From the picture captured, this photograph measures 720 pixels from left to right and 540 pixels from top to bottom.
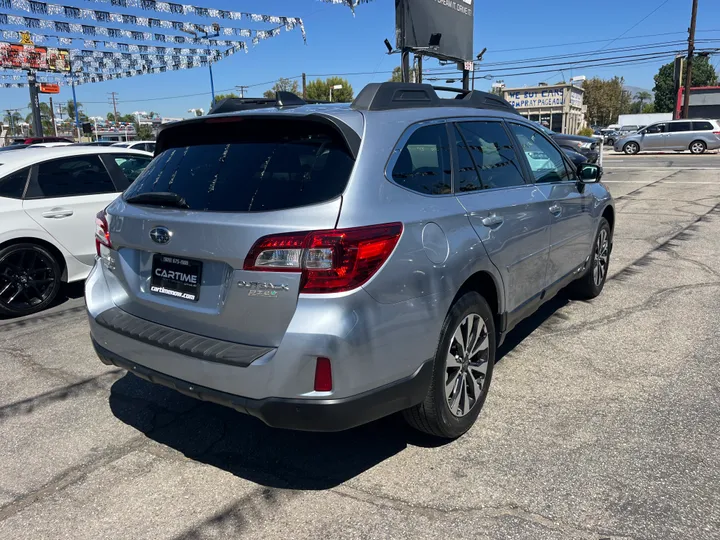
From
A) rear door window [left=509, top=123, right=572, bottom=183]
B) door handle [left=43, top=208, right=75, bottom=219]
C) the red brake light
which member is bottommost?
the red brake light

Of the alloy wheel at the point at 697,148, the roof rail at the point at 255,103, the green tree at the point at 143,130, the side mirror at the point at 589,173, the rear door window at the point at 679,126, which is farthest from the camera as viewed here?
the green tree at the point at 143,130

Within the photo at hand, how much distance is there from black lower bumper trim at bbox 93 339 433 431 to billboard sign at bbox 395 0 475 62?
55.7ft

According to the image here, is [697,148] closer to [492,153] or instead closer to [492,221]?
[492,153]

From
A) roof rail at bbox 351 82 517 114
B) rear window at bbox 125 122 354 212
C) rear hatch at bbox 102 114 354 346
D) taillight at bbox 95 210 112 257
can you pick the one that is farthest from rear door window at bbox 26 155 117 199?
roof rail at bbox 351 82 517 114

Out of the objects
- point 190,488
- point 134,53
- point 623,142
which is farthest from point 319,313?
A: point 623,142

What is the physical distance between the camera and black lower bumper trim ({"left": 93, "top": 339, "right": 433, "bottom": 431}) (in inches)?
95.8

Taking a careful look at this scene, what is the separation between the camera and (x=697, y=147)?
30.7 m

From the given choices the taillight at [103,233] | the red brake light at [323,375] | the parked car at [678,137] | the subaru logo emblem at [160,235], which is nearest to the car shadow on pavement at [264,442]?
the red brake light at [323,375]

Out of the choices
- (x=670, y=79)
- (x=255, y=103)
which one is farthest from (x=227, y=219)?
(x=670, y=79)

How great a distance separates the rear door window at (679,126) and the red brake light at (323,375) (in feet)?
113

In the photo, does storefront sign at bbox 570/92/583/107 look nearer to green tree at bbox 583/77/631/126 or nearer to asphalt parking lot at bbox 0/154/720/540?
green tree at bbox 583/77/631/126

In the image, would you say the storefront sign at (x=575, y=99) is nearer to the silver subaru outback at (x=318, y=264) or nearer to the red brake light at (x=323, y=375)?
the silver subaru outback at (x=318, y=264)

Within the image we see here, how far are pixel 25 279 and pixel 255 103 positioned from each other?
354 centimetres

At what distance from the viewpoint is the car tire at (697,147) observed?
30.4 metres
